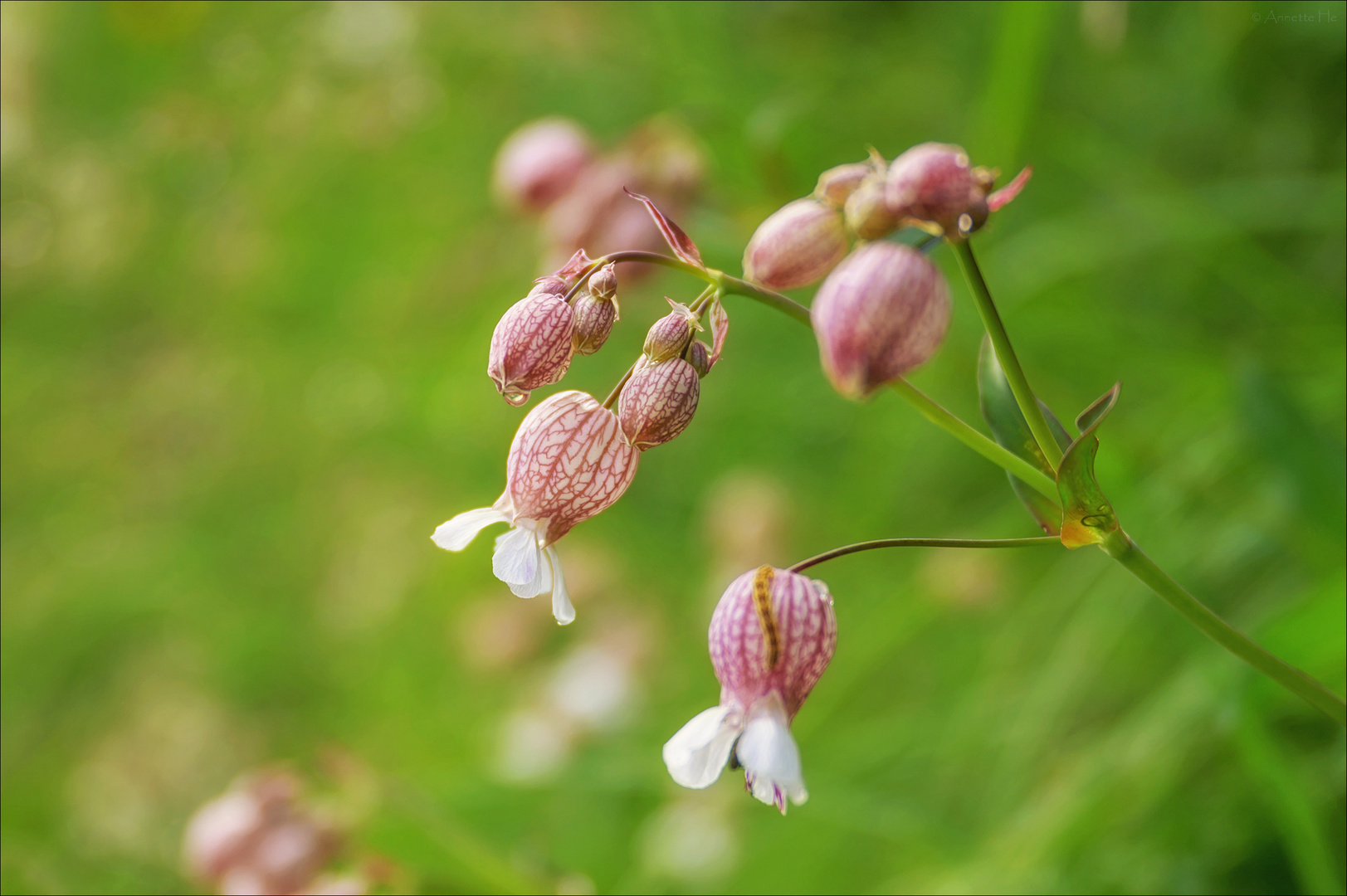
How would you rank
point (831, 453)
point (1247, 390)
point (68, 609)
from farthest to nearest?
1. point (68, 609)
2. point (831, 453)
3. point (1247, 390)

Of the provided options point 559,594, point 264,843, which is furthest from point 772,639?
point 264,843

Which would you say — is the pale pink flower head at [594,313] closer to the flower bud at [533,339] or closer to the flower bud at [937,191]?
the flower bud at [533,339]

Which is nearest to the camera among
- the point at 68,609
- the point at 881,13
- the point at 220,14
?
the point at 881,13

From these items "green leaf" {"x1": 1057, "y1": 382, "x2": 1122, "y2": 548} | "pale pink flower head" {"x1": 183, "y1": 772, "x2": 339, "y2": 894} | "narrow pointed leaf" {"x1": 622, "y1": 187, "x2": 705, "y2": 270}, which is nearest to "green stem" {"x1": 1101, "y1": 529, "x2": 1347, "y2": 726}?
"green leaf" {"x1": 1057, "y1": 382, "x2": 1122, "y2": 548}

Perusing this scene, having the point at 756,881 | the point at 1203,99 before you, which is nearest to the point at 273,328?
the point at 756,881

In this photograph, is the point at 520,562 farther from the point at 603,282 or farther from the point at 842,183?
the point at 842,183

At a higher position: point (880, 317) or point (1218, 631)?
point (880, 317)

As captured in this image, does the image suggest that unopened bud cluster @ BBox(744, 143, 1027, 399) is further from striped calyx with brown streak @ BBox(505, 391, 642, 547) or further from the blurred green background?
the blurred green background

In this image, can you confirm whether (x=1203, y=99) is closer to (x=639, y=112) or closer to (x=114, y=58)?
(x=639, y=112)
